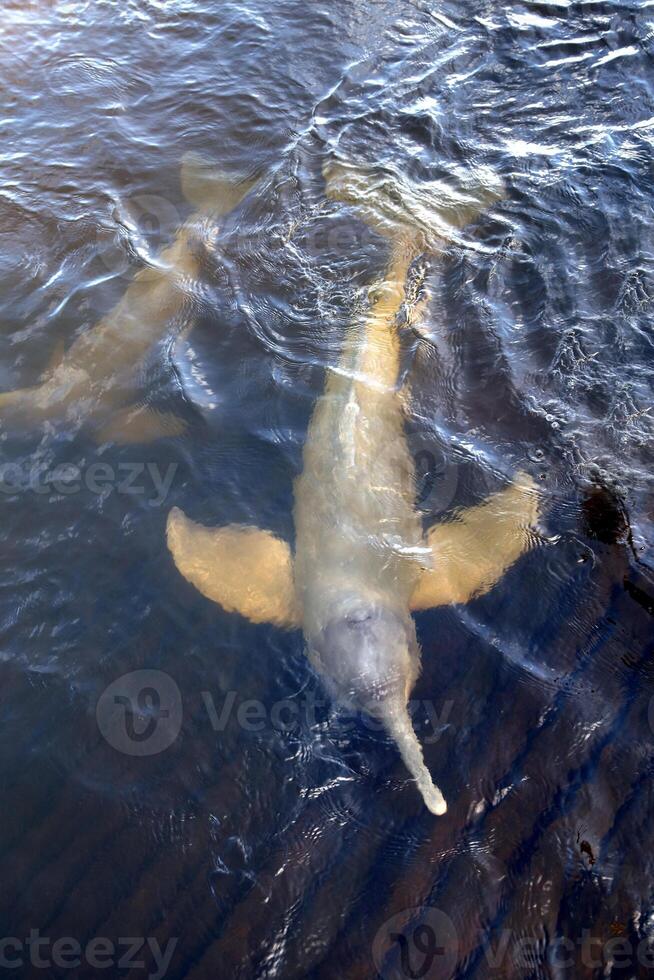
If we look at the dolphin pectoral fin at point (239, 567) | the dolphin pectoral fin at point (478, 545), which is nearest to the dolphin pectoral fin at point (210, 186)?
the dolphin pectoral fin at point (239, 567)

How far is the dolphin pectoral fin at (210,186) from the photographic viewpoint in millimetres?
9531

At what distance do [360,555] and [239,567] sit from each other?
3.26 feet

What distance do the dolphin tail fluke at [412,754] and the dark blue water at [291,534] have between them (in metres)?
0.09

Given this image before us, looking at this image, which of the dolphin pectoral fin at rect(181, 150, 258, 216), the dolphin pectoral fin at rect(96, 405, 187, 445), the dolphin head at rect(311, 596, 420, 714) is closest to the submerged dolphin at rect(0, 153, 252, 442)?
the dolphin pectoral fin at rect(96, 405, 187, 445)

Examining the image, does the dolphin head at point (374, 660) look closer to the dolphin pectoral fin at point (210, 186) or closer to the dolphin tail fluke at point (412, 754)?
the dolphin tail fluke at point (412, 754)

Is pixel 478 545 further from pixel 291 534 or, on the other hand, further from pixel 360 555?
pixel 291 534

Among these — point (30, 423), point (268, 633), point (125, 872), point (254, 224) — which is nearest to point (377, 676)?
point (268, 633)

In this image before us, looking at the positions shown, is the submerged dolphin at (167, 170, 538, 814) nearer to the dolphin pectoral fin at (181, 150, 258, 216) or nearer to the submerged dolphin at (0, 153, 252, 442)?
the submerged dolphin at (0, 153, 252, 442)

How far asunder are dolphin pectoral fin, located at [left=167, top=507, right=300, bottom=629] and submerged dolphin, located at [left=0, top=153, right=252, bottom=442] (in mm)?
1207

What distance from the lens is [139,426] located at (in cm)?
711

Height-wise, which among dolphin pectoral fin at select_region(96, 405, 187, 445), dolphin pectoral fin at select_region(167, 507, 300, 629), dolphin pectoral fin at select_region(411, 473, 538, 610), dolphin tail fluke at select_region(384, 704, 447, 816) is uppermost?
dolphin pectoral fin at select_region(96, 405, 187, 445)

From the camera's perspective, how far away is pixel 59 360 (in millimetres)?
7660

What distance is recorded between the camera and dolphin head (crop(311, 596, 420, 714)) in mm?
5461

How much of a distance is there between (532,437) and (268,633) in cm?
285
